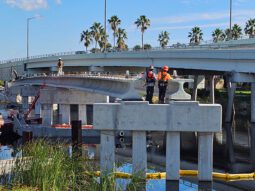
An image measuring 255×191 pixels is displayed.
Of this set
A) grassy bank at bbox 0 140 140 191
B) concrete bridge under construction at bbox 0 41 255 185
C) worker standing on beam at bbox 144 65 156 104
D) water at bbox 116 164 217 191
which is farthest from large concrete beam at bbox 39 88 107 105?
grassy bank at bbox 0 140 140 191

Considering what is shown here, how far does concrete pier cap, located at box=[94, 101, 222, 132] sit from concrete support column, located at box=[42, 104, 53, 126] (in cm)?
3456

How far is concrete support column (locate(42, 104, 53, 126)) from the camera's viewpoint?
2002 inches

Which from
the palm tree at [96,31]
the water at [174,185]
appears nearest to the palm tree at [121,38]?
the palm tree at [96,31]

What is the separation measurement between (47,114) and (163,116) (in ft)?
126

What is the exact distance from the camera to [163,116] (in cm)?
1608

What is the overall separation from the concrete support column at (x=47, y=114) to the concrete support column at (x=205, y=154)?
34904 mm

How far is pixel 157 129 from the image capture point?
15992 millimetres

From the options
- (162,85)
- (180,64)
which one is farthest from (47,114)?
(162,85)

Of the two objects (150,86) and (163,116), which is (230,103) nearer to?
(150,86)

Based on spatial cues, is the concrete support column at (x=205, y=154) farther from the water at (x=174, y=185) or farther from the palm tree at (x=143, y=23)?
the palm tree at (x=143, y=23)

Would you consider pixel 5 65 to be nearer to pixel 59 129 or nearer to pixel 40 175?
pixel 59 129

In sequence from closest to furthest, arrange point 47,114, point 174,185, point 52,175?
point 52,175 < point 174,185 < point 47,114

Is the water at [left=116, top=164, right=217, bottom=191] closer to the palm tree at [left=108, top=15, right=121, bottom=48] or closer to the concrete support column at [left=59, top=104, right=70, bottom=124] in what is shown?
the concrete support column at [left=59, top=104, right=70, bottom=124]

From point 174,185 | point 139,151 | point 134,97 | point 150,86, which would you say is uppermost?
point 150,86
